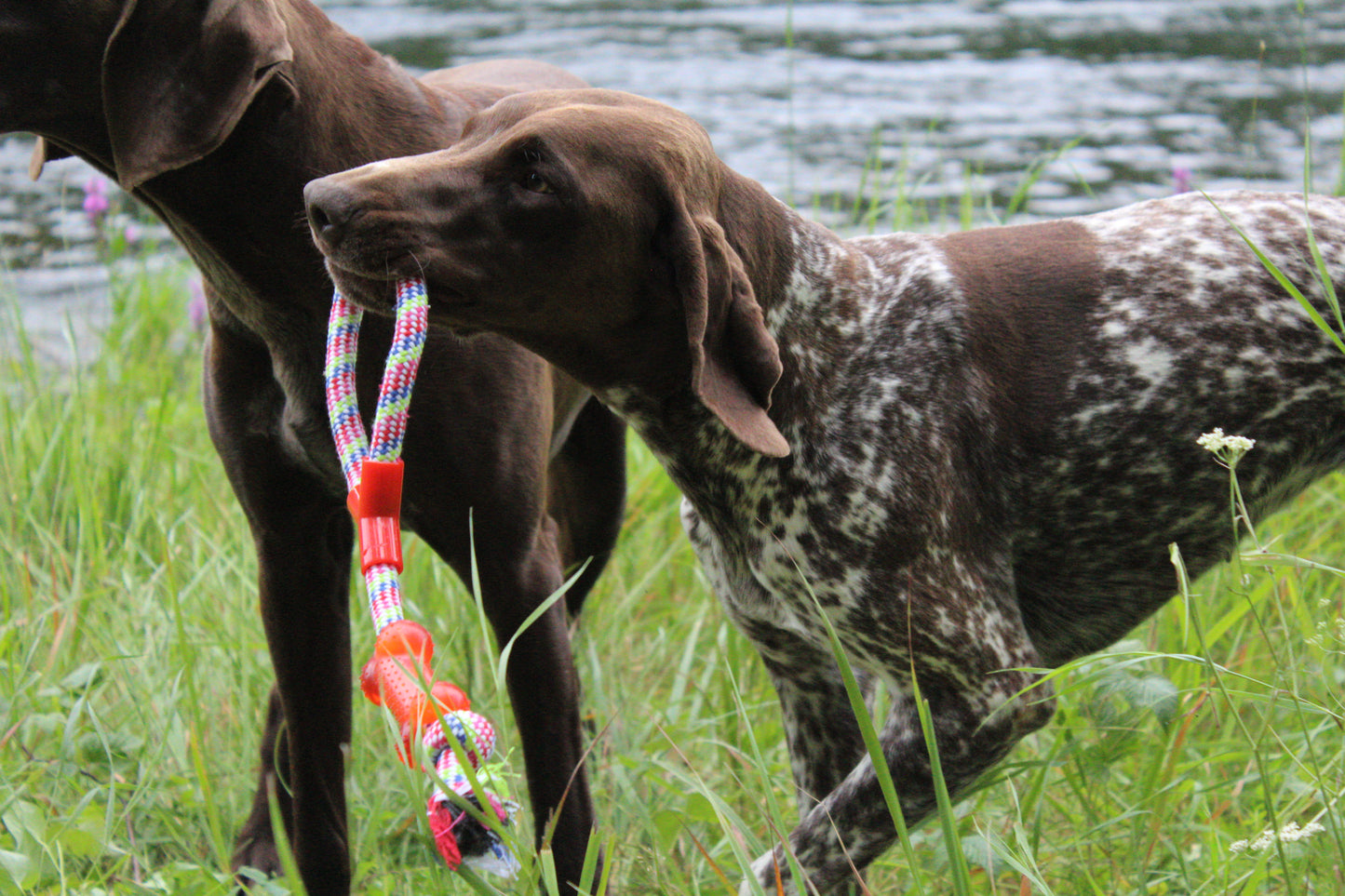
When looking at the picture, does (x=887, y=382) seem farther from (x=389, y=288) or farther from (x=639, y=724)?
(x=639, y=724)

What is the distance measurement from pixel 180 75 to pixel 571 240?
0.71 m

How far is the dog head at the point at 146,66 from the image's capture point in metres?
2.53

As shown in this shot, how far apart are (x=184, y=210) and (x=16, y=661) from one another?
150 cm

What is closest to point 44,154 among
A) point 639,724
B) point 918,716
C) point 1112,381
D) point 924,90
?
point 639,724

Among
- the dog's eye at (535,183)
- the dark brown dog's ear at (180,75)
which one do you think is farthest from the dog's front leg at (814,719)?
the dark brown dog's ear at (180,75)

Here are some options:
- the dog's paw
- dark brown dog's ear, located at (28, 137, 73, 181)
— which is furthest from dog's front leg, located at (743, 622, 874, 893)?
dark brown dog's ear, located at (28, 137, 73, 181)

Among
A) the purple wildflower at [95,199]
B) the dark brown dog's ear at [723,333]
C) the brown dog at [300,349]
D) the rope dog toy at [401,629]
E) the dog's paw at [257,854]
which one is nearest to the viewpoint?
the rope dog toy at [401,629]

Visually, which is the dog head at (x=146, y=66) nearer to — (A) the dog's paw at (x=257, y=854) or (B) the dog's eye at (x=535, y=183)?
(B) the dog's eye at (x=535, y=183)

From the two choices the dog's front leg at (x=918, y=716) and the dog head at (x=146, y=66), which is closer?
the dog head at (x=146, y=66)

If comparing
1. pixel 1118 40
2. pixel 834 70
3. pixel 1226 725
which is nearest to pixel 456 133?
pixel 1226 725

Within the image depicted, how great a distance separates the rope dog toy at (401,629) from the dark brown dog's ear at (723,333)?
1.38ft

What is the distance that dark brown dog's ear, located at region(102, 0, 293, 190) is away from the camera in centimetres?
253

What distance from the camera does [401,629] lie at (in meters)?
2.26

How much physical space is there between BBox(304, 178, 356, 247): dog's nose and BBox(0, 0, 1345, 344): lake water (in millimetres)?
3503
